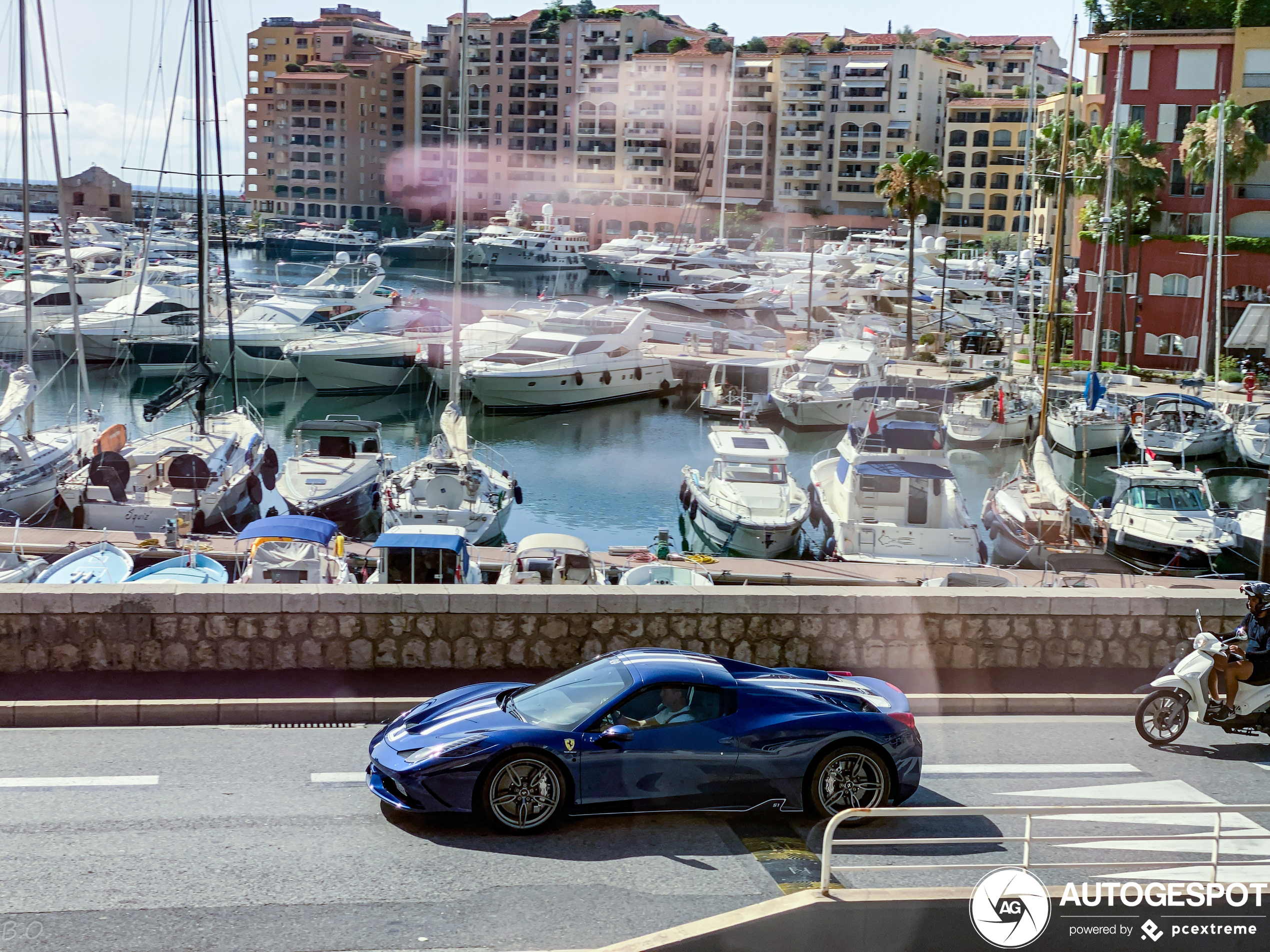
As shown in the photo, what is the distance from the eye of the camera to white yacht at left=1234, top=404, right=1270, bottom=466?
159 ft

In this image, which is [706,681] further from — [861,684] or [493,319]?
[493,319]

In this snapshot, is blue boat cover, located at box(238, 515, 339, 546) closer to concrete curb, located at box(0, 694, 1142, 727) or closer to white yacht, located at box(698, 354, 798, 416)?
concrete curb, located at box(0, 694, 1142, 727)

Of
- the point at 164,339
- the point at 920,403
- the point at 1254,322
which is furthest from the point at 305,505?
the point at 1254,322

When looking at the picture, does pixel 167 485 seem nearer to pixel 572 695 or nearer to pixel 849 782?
pixel 572 695

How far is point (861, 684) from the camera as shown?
35.3 ft

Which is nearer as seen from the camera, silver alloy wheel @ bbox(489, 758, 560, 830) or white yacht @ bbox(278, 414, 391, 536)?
silver alloy wheel @ bbox(489, 758, 560, 830)

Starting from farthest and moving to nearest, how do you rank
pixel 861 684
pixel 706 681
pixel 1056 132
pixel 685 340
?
pixel 685 340 < pixel 1056 132 < pixel 861 684 < pixel 706 681

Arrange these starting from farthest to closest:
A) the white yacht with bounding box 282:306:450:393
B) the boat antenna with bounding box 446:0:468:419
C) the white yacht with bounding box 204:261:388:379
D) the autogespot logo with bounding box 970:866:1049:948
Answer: the white yacht with bounding box 204:261:388:379 → the white yacht with bounding box 282:306:450:393 → the boat antenna with bounding box 446:0:468:419 → the autogespot logo with bounding box 970:866:1049:948

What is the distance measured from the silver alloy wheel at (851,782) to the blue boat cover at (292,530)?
1670cm

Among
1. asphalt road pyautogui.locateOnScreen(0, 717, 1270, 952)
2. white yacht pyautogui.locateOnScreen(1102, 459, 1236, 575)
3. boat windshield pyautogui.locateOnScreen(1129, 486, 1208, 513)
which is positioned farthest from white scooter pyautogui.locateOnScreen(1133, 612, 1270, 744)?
boat windshield pyautogui.locateOnScreen(1129, 486, 1208, 513)

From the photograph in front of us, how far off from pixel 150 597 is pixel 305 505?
79.9 ft

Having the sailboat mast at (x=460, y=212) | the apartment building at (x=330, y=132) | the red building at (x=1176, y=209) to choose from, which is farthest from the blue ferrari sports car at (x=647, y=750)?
the apartment building at (x=330, y=132)

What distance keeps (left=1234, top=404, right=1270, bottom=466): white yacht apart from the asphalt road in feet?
133

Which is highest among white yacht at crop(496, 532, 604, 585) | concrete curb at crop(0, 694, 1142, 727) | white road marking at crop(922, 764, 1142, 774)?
concrete curb at crop(0, 694, 1142, 727)
